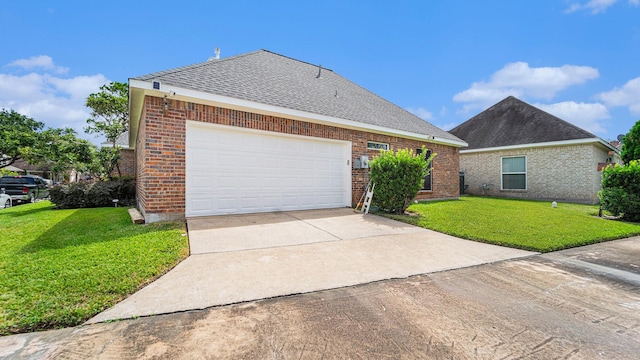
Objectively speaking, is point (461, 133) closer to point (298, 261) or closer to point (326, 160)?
point (326, 160)

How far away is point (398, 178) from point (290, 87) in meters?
4.71

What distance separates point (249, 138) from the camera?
707cm

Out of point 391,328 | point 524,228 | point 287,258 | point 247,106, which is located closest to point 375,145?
point 247,106

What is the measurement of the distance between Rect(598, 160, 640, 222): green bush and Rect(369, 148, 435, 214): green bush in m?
5.88

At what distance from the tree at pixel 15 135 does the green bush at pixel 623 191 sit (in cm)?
3212

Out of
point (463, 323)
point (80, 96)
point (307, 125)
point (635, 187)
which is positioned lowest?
point (463, 323)

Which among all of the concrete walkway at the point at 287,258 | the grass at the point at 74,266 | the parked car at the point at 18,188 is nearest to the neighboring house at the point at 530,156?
the concrete walkway at the point at 287,258

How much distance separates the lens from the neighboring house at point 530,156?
12.4 m

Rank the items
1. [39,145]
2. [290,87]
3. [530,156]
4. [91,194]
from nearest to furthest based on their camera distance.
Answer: [290,87] → [91,194] → [530,156] → [39,145]

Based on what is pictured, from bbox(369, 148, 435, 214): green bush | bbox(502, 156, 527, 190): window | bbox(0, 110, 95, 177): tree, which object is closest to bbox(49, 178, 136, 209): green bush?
bbox(0, 110, 95, 177): tree

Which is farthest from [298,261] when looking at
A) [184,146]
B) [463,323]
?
[184,146]

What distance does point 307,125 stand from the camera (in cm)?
793

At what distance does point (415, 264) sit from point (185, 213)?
17.2ft

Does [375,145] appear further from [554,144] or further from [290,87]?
[554,144]
